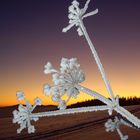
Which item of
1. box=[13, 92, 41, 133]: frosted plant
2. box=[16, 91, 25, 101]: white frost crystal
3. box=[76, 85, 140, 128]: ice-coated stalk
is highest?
box=[16, 91, 25, 101]: white frost crystal

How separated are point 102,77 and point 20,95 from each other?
0.44m

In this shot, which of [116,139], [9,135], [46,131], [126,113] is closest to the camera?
[126,113]

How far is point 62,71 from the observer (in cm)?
217

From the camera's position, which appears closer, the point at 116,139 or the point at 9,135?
the point at 116,139

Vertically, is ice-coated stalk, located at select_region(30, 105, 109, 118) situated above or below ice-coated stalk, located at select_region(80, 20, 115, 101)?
below

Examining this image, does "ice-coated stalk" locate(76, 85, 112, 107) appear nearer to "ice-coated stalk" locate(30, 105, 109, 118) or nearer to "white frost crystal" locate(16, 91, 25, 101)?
"ice-coated stalk" locate(30, 105, 109, 118)

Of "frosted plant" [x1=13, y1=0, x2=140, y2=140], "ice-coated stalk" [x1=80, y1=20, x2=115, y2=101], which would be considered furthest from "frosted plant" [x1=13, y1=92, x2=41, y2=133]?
"ice-coated stalk" [x1=80, y1=20, x2=115, y2=101]

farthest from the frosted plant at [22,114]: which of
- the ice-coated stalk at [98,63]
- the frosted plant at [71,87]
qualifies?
the ice-coated stalk at [98,63]

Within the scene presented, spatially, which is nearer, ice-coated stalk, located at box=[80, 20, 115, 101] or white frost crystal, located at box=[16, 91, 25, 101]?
ice-coated stalk, located at box=[80, 20, 115, 101]

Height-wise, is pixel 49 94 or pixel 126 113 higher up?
pixel 49 94

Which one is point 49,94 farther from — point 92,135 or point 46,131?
point 46,131

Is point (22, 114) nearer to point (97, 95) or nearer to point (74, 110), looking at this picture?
point (74, 110)

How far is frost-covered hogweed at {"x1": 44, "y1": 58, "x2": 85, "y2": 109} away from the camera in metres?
2.11

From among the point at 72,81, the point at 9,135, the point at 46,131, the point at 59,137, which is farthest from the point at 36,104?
the point at 46,131
